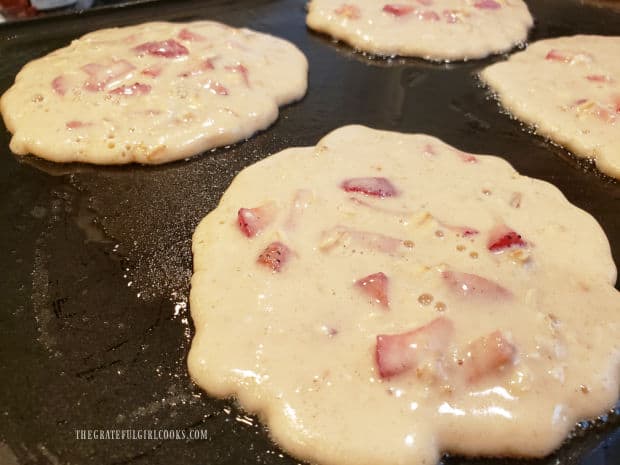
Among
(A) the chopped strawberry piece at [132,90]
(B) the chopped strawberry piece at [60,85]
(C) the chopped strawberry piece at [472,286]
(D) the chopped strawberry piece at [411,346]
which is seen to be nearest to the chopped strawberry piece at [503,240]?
(C) the chopped strawberry piece at [472,286]

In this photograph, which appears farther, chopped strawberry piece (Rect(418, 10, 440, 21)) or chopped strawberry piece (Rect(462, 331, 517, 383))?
chopped strawberry piece (Rect(418, 10, 440, 21))

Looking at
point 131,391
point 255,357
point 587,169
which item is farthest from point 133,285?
point 587,169

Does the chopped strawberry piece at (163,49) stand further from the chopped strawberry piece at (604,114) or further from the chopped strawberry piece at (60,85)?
the chopped strawberry piece at (604,114)

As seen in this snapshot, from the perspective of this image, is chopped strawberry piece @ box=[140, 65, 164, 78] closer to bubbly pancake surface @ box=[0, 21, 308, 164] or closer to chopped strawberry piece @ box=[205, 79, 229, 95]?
bubbly pancake surface @ box=[0, 21, 308, 164]

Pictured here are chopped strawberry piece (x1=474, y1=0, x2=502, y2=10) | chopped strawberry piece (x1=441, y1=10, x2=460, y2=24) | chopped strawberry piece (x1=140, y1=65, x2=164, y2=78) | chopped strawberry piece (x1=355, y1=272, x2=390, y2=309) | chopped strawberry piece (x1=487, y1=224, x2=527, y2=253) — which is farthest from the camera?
chopped strawberry piece (x1=474, y1=0, x2=502, y2=10)

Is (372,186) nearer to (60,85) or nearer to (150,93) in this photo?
(150,93)

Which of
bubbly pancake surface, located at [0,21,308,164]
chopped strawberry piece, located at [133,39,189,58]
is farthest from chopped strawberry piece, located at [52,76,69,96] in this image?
chopped strawberry piece, located at [133,39,189,58]

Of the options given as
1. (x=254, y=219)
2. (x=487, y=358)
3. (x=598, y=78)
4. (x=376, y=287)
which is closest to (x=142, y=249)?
(x=254, y=219)
